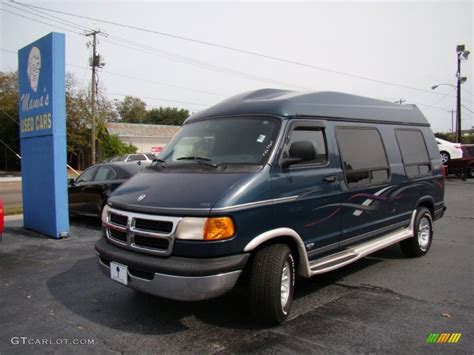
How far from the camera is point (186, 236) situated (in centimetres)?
357

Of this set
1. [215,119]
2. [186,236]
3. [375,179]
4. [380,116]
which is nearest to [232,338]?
[186,236]

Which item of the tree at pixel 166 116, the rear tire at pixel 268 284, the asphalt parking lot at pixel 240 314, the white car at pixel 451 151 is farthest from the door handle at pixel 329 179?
the tree at pixel 166 116

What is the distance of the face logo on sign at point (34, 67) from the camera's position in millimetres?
8328

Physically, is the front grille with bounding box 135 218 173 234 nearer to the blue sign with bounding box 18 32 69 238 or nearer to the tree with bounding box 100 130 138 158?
the blue sign with bounding box 18 32 69 238

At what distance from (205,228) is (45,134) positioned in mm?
5912

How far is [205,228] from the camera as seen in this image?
353 cm

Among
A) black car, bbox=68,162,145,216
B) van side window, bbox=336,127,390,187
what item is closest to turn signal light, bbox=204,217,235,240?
van side window, bbox=336,127,390,187

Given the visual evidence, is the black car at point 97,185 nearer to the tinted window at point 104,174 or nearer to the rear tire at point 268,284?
the tinted window at point 104,174

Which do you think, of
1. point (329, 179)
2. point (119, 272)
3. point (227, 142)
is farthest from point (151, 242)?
point (329, 179)

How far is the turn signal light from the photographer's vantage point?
139 inches

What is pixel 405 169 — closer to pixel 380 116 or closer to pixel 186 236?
pixel 380 116

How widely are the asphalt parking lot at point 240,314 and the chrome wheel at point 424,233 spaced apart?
1.04 ft

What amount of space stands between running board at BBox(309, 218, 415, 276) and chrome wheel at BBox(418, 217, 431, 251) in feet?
1.40

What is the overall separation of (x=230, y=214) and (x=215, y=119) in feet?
5.45
